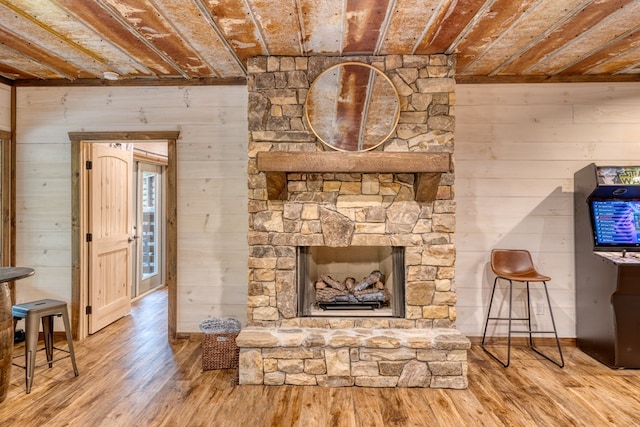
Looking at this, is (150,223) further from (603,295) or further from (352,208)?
(603,295)

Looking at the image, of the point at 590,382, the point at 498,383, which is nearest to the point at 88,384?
the point at 498,383

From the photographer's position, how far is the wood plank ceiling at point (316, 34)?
2236 mm

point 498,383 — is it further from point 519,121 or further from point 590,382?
point 519,121

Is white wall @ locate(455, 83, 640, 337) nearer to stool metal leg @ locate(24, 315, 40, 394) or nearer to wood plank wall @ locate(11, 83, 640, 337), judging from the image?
wood plank wall @ locate(11, 83, 640, 337)

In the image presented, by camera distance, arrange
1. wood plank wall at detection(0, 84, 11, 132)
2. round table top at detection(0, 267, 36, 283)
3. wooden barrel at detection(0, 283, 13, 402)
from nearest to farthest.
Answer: round table top at detection(0, 267, 36, 283), wooden barrel at detection(0, 283, 13, 402), wood plank wall at detection(0, 84, 11, 132)

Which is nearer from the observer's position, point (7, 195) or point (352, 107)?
point (352, 107)

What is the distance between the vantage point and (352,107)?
2.83m

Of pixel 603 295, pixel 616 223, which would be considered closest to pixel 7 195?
pixel 603 295

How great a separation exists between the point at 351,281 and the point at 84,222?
106 inches

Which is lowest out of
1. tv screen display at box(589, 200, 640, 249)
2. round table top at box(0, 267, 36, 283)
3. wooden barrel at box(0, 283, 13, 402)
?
wooden barrel at box(0, 283, 13, 402)

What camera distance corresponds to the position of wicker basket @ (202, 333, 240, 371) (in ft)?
9.61

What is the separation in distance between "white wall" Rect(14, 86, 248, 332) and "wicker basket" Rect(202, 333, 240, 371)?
1.95 ft

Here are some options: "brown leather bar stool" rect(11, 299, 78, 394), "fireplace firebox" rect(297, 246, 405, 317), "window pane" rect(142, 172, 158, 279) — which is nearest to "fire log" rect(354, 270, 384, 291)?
"fireplace firebox" rect(297, 246, 405, 317)

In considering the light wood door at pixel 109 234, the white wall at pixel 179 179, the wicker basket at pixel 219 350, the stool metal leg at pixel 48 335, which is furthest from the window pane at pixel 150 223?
the wicker basket at pixel 219 350
